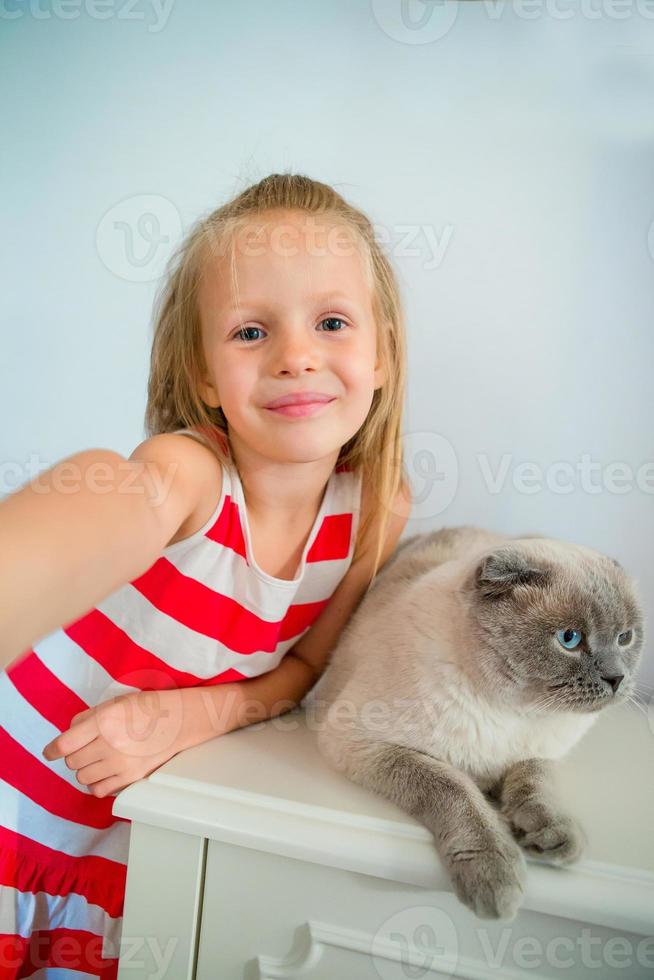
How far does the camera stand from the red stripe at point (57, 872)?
74cm

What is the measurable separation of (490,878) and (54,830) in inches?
19.4

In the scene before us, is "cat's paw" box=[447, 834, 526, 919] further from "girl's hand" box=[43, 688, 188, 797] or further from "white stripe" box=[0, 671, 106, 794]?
"white stripe" box=[0, 671, 106, 794]

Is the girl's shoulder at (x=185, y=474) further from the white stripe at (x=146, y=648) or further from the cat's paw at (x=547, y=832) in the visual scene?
the cat's paw at (x=547, y=832)

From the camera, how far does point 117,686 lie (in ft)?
2.59

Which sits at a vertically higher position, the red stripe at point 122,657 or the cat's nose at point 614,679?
the cat's nose at point 614,679

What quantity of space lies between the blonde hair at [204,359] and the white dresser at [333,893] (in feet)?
1.16

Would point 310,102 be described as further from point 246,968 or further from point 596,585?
point 246,968

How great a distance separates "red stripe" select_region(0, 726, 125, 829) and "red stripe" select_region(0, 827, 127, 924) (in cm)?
4

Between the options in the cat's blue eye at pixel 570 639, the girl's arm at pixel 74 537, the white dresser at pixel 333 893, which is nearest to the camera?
the girl's arm at pixel 74 537

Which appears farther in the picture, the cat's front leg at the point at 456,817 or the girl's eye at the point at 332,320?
the girl's eye at the point at 332,320

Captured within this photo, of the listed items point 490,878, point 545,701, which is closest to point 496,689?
point 545,701

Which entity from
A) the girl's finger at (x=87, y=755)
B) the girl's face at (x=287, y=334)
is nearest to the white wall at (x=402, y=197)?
the girl's face at (x=287, y=334)

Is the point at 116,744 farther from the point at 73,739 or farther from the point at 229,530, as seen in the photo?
the point at 229,530

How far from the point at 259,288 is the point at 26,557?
0.40 metres
